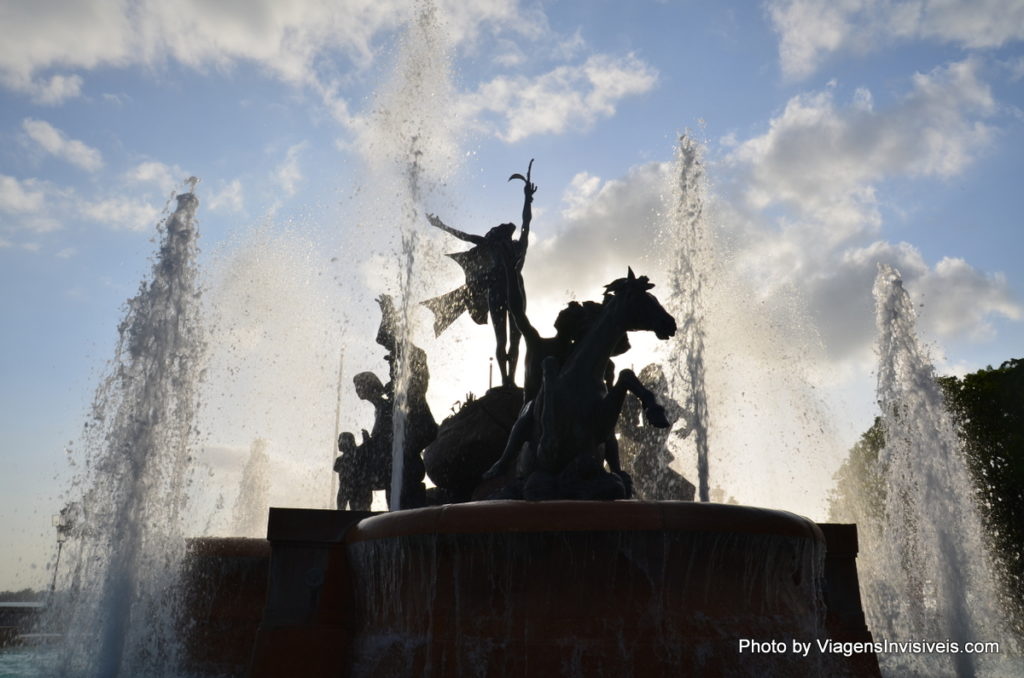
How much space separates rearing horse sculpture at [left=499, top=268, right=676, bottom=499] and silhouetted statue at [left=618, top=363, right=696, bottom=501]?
556 centimetres

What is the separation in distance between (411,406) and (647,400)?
484cm

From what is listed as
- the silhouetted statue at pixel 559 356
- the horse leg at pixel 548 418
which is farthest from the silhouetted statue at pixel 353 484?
the horse leg at pixel 548 418

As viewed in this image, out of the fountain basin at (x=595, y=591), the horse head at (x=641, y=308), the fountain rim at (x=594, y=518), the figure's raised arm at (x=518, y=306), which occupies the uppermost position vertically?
the figure's raised arm at (x=518, y=306)

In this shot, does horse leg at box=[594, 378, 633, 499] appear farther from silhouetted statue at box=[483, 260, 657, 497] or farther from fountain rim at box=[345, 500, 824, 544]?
fountain rim at box=[345, 500, 824, 544]

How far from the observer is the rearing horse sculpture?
5777 mm

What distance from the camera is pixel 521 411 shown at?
7.14 m

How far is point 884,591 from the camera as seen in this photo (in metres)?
11.9

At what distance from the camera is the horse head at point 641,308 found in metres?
6.09

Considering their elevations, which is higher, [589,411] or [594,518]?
[589,411]

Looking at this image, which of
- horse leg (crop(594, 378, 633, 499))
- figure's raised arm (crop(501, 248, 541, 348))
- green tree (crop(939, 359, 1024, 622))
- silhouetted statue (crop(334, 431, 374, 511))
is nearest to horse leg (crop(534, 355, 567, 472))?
horse leg (crop(594, 378, 633, 499))

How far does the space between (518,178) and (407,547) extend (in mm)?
5787

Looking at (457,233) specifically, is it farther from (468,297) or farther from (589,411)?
(589,411)

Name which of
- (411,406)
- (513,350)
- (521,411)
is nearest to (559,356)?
(521,411)

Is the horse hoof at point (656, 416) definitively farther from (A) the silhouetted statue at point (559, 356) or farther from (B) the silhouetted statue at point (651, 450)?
(B) the silhouetted statue at point (651, 450)
